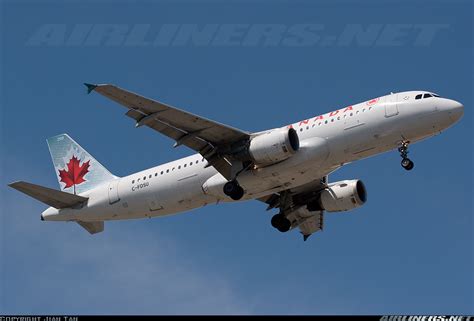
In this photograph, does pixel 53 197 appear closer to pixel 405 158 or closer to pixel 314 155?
pixel 314 155

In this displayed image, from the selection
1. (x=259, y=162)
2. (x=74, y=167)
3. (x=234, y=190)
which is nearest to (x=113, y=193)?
(x=74, y=167)

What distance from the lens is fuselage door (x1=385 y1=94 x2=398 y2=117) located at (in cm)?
4459

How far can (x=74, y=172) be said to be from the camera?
54438 millimetres

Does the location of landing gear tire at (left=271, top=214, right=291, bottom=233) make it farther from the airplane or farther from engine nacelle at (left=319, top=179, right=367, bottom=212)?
engine nacelle at (left=319, top=179, right=367, bottom=212)

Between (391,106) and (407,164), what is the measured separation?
2.64 meters

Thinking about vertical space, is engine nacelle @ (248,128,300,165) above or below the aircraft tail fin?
below

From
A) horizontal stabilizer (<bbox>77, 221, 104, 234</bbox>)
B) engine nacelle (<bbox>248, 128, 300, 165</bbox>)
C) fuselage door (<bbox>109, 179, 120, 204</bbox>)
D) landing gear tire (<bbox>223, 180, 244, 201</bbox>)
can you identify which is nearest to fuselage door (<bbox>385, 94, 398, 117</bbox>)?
engine nacelle (<bbox>248, 128, 300, 165</bbox>)

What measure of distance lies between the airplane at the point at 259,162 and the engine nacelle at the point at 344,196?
0.16 feet

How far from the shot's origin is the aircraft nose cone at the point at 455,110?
44469mm

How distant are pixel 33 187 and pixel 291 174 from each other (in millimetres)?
12679

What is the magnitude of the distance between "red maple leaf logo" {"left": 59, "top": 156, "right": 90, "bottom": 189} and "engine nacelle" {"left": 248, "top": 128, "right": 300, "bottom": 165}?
38.9 ft
